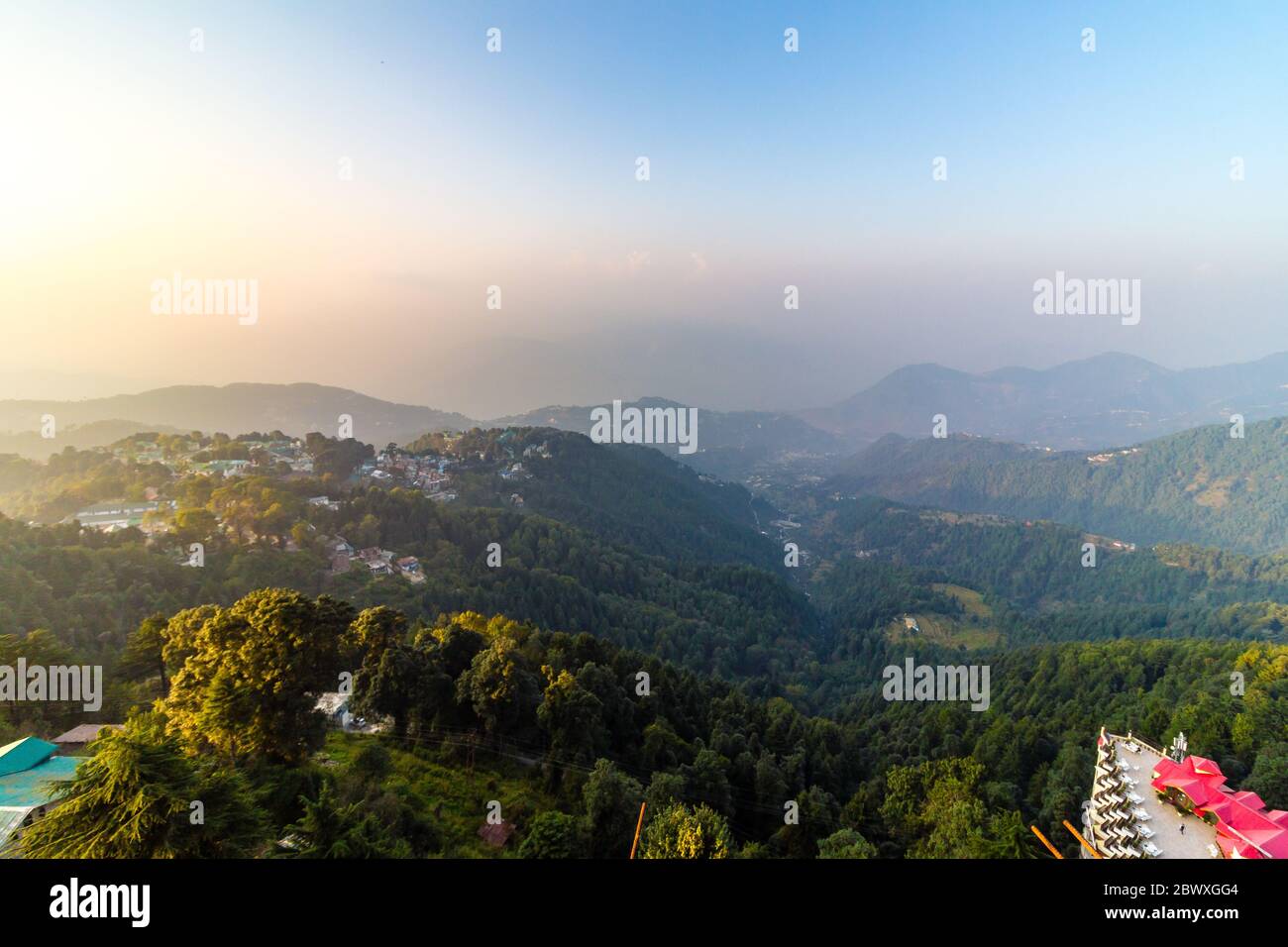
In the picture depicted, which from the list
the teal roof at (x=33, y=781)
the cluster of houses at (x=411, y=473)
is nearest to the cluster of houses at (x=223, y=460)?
the cluster of houses at (x=411, y=473)

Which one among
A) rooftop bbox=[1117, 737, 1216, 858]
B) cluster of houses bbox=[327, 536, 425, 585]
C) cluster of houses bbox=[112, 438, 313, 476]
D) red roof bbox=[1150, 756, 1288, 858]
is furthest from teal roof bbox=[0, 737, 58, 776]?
cluster of houses bbox=[112, 438, 313, 476]

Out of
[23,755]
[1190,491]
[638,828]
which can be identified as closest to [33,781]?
[23,755]

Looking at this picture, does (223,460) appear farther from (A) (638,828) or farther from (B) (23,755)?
(A) (638,828)

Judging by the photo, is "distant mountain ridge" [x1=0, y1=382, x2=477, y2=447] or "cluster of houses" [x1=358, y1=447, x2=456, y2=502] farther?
"distant mountain ridge" [x1=0, y1=382, x2=477, y2=447]

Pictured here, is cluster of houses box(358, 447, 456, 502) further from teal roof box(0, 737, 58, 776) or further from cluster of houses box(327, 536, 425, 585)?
teal roof box(0, 737, 58, 776)
